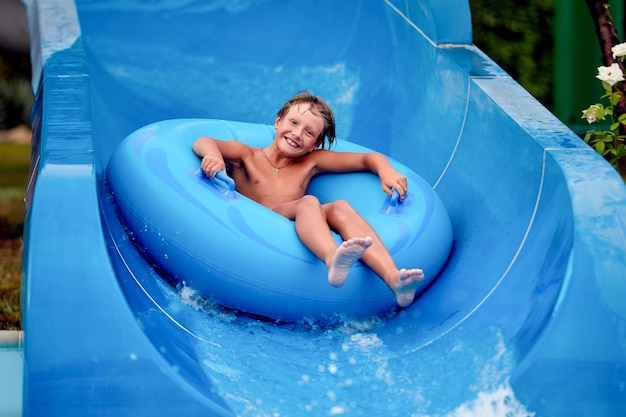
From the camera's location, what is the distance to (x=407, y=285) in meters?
2.26

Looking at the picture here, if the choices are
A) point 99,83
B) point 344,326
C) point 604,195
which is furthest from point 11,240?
point 604,195

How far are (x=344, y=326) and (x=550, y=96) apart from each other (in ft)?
13.2

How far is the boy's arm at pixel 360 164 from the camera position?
2.61 m

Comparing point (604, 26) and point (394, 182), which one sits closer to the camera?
point (394, 182)

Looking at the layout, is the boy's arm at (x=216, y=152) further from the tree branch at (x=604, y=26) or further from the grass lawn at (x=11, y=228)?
the tree branch at (x=604, y=26)

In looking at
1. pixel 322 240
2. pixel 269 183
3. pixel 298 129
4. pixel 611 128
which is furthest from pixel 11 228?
pixel 611 128

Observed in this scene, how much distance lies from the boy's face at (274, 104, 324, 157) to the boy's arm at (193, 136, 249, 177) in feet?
0.43

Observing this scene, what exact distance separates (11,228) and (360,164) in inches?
109

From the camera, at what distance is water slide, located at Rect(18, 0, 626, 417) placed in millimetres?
1938

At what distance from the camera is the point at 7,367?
2363 millimetres

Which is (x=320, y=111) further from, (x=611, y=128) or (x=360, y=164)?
(x=611, y=128)

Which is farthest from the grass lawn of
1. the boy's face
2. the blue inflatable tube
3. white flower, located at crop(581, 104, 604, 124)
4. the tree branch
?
the tree branch

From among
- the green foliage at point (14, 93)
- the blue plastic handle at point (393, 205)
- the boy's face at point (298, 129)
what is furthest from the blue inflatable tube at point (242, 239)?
the green foliage at point (14, 93)

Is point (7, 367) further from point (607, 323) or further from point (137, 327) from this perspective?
point (607, 323)
